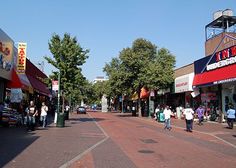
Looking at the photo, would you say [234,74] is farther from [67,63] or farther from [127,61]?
[127,61]

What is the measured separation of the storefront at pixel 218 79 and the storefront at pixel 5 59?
55.4ft

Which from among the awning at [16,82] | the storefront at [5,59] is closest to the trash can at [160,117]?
the awning at [16,82]

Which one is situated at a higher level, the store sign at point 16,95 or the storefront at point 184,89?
the storefront at point 184,89

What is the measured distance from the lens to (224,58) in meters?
30.2

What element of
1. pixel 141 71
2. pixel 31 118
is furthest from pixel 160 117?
pixel 31 118

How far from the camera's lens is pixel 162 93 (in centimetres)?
4888

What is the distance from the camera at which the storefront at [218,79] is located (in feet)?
94.9

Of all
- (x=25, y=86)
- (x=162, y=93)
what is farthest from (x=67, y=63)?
(x=162, y=93)

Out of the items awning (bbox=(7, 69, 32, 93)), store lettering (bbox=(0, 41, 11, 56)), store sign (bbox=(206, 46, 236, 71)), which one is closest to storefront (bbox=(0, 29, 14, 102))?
store lettering (bbox=(0, 41, 11, 56))

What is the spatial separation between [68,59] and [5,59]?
721 centimetres

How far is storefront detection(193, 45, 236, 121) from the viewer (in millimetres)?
28933

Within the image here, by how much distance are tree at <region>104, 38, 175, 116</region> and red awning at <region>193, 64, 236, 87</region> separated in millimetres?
7990

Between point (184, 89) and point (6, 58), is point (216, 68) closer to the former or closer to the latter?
point (184, 89)

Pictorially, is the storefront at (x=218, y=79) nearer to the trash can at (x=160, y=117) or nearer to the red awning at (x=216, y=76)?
the red awning at (x=216, y=76)
